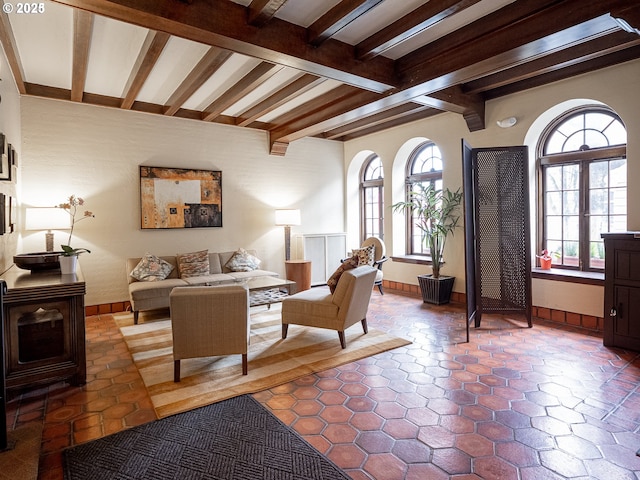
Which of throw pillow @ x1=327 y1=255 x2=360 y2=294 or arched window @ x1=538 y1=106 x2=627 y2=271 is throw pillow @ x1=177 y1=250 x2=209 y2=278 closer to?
throw pillow @ x1=327 y1=255 x2=360 y2=294

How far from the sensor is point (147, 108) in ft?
17.9

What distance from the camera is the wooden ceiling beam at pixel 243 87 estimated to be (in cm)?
400

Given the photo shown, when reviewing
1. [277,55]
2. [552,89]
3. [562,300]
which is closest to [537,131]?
[552,89]

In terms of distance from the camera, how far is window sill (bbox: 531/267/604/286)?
4176 millimetres

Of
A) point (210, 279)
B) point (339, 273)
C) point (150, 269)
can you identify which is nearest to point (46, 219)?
point (150, 269)

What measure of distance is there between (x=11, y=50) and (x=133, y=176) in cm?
206

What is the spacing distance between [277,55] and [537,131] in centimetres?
348

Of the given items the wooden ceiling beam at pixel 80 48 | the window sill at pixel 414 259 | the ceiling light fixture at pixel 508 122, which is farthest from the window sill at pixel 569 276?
the wooden ceiling beam at pixel 80 48

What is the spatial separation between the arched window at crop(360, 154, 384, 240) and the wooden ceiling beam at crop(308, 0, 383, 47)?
4088 mm

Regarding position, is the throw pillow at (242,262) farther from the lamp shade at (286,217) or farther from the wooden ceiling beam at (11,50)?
the wooden ceiling beam at (11,50)

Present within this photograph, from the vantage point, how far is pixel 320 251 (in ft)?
23.1

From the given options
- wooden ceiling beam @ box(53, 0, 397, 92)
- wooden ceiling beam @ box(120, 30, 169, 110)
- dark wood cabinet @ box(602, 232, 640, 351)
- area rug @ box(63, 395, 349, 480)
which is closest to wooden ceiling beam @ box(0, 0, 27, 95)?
wooden ceiling beam @ box(120, 30, 169, 110)

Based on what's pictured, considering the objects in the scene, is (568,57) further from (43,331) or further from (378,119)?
→ (43,331)

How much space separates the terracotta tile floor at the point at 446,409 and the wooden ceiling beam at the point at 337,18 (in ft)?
9.19
